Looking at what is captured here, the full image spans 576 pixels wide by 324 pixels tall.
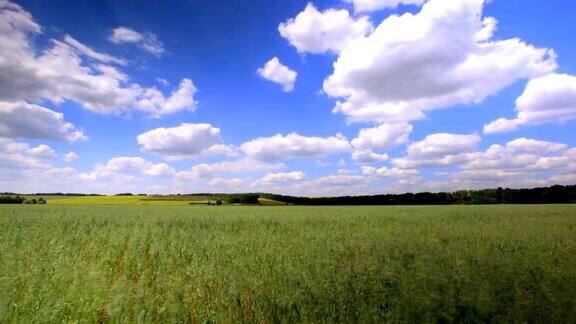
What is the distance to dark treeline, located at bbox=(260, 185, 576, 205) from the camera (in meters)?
79.6

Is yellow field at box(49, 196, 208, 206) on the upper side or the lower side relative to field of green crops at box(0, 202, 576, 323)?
upper

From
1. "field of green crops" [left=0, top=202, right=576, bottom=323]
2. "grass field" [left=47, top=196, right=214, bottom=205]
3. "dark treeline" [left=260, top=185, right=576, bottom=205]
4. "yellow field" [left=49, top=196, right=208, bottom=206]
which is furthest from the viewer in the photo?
"dark treeline" [left=260, top=185, right=576, bottom=205]

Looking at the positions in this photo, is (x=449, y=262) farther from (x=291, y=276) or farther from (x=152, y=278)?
(x=152, y=278)

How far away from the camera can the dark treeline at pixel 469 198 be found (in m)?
79.6

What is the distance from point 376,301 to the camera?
236 inches

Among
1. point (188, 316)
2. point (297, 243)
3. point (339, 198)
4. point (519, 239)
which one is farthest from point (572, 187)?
point (188, 316)

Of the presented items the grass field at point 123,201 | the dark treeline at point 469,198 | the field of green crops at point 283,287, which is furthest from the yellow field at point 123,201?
the field of green crops at point 283,287

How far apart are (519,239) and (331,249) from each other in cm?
647

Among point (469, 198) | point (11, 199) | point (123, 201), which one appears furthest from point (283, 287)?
point (11, 199)

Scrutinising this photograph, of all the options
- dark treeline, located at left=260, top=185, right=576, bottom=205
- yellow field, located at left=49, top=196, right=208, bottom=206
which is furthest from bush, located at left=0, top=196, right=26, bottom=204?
dark treeline, located at left=260, top=185, right=576, bottom=205

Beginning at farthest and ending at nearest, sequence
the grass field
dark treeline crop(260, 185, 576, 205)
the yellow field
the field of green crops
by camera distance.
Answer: dark treeline crop(260, 185, 576, 205) < the grass field < the yellow field < the field of green crops

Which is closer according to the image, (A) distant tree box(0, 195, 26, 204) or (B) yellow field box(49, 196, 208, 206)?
(B) yellow field box(49, 196, 208, 206)

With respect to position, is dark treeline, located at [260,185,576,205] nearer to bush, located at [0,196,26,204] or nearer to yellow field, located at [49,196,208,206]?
yellow field, located at [49,196,208,206]

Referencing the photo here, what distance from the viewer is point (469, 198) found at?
8231 centimetres
